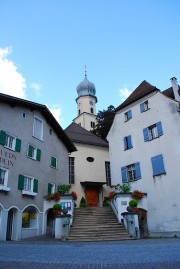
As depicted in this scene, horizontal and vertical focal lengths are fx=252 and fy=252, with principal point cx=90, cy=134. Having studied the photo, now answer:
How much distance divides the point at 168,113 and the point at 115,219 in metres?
8.83

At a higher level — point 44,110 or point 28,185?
point 44,110

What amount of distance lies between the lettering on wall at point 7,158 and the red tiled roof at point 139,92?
1146 centimetres

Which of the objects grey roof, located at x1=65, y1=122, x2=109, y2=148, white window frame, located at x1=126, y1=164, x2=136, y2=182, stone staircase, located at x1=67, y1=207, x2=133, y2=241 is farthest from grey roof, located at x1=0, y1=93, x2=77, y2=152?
stone staircase, located at x1=67, y1=207, x2=133, y2=241

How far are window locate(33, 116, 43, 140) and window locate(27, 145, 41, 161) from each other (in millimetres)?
1131

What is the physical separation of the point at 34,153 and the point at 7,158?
129 inches

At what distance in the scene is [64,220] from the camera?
1447 centimetres

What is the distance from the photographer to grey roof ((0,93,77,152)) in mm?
17244

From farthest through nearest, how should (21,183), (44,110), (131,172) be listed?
1. (131,172)
2. (44,110)
3. (21,183)

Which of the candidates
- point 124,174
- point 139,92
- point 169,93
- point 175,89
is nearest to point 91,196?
point 124,174

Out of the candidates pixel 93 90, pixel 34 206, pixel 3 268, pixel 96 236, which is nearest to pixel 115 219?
pixel 96 236

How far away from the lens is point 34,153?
19.2 meters

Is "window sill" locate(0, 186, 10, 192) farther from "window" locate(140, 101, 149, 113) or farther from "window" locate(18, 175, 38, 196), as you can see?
"window" locate(140, 101, 149, 113)

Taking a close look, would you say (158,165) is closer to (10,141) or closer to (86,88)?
(10,141)

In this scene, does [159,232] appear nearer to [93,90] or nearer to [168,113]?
[168,113]
